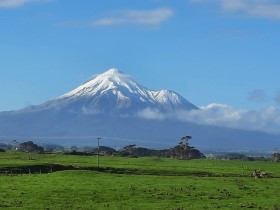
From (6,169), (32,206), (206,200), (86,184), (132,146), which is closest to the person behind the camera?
(32,206)

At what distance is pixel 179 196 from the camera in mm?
48562

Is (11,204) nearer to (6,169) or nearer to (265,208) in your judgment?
(265,208)

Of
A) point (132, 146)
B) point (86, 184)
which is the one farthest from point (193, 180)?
point (132, 146)

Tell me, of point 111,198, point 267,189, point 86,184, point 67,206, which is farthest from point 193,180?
point 67,206

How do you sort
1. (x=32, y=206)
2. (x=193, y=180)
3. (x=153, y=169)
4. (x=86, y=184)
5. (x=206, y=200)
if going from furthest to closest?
(x=153, y=169)
(x=193, y=180)
(x=86, y=184)
(x=206, y=200)
(x=32, y=206)

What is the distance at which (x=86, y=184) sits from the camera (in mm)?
55281

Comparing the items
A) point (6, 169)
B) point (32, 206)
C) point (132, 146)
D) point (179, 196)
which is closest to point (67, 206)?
point (32, 206)

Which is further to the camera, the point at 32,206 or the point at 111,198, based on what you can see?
the point at 111,198

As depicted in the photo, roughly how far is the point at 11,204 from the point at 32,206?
1.55 m

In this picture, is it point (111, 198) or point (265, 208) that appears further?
point (111, 198)

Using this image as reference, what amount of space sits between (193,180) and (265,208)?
21283 millimetres

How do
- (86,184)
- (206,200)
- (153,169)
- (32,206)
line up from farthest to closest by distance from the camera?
(153,169) < (86,184) < (206,200) < (32,206)

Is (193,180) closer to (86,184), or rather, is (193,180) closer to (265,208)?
(86,184)

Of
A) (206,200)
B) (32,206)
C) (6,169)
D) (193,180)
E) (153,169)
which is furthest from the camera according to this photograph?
(153,169)
